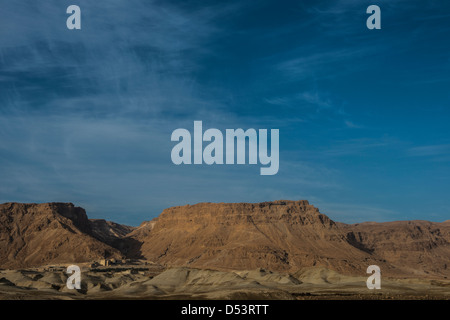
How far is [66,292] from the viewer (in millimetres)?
136875

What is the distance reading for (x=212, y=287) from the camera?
142 meters

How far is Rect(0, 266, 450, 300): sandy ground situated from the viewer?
4813 inches

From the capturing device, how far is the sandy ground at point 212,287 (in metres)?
122

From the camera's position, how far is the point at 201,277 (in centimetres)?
15438
